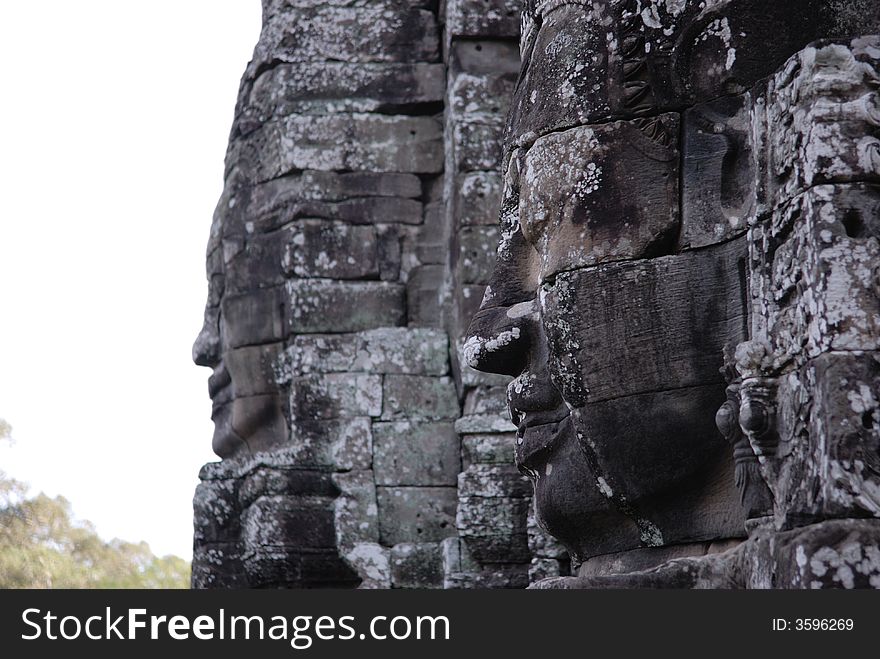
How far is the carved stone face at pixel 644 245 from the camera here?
5.02 meters

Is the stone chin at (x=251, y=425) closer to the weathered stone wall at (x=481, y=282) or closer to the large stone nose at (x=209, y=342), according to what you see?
the large stone nose at (x=209, y=342)

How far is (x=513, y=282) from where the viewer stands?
228 inches

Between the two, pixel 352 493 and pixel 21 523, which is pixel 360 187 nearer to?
pixel 352 493

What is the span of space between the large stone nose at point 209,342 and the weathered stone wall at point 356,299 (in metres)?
0.01

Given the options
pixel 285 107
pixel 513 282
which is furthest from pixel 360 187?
pixel 513 282

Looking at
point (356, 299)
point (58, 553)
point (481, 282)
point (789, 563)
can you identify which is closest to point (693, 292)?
point (789, 563)

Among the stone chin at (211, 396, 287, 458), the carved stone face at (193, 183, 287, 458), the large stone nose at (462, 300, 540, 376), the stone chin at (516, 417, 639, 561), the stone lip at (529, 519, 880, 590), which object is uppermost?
the carved stone face at (193, 183, 287, 458)

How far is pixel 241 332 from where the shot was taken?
10.9 m

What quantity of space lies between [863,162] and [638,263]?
0.90 m

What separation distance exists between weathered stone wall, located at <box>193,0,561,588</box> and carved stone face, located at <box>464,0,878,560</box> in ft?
13.3

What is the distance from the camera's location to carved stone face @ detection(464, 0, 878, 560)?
5.02m

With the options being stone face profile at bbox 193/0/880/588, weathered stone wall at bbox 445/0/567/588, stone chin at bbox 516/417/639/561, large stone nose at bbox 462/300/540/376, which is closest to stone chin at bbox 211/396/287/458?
weathered stone wall at bbox 445/0/567/588

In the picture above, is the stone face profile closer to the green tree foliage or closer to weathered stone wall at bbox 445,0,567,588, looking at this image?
weathered stone wall at bbox 445,0,567,588

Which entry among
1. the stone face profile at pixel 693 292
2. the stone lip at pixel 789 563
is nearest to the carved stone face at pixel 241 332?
the stone face profile at pixel 693 292
